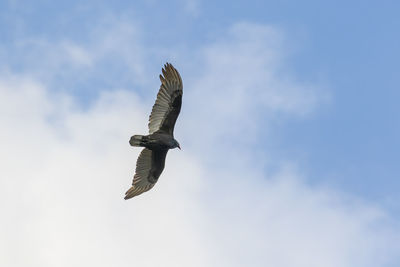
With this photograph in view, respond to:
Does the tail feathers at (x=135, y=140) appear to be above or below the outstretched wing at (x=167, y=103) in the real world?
below

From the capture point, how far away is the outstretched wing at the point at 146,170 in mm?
40953

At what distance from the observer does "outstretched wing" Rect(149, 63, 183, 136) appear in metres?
39.5

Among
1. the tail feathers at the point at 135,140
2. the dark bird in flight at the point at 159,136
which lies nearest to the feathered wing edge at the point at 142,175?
the dark bird in flight at the point at 159,136

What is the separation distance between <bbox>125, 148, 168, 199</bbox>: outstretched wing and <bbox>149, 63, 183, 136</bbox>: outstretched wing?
4.20 feet

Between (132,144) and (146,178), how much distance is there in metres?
2.12

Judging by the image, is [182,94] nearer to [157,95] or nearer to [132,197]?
[157,95]

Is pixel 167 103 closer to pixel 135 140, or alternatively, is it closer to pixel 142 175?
pixel 135 140

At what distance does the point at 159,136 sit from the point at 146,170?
199 cm

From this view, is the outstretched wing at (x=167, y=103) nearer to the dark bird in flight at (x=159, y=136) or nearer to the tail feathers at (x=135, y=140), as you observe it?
the dark bird in flight at (x=159, y=136)

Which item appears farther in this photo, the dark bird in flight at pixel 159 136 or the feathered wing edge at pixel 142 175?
the feathered wing edge at pixel 142 175

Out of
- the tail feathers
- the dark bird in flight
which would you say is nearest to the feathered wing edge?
the dark bird in flight

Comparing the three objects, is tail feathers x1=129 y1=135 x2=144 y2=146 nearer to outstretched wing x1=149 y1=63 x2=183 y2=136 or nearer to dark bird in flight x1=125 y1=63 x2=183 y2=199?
dark bird in flight x1=125 y1=63 x2=183 y2=199

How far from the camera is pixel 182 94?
39.6m

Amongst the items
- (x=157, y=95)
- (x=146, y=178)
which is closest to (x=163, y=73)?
(x=157, y=95)
